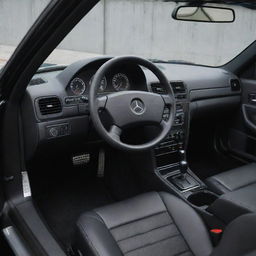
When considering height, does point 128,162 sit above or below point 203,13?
below

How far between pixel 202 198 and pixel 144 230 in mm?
723

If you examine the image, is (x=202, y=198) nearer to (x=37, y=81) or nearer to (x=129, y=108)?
(x=129, y=108)

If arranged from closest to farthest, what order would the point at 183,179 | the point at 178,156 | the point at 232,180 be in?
1. the point at 232,180
2. the point at 183,179
3. the point at 178,156

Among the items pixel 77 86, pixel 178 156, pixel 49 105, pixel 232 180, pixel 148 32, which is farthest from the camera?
pixel 148 32

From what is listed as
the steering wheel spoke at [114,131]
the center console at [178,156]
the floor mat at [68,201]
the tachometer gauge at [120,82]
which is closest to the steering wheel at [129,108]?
the steering wheel spoke at [114,131]

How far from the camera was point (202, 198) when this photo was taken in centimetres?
248

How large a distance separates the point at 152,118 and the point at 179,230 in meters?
0.57

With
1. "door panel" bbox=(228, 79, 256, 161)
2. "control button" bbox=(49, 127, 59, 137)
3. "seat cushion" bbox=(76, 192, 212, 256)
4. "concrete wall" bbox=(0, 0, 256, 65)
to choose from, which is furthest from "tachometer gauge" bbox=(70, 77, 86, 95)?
"concrete wall" bbox=(0, 0, 256, 65)

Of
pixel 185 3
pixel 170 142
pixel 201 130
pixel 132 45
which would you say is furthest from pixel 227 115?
pixel 132 45

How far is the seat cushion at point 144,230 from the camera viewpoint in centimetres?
175

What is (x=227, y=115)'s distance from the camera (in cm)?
341

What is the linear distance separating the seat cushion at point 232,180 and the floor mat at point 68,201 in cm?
80

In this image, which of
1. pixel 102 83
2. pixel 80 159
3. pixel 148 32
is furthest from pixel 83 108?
pixel 148 32

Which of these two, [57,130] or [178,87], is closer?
[57,130]
